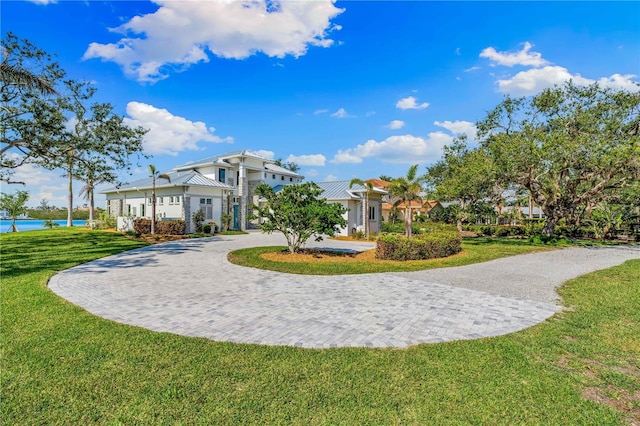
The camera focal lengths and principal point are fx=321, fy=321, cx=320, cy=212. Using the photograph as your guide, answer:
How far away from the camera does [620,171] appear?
17094 millimetres

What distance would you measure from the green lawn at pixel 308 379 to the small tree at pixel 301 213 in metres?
8.34

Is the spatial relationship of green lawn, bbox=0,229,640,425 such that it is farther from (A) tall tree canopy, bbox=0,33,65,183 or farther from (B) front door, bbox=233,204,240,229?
(B) front door, bbox=233,204,240,229

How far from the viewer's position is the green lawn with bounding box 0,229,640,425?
306 centimetres

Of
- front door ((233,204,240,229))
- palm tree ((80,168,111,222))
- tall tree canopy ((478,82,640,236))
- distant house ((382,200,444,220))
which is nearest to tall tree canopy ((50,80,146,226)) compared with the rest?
palm tree ((80,168,111,222))

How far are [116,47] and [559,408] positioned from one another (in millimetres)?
17903

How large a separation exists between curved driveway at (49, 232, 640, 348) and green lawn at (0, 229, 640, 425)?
1.62 feet

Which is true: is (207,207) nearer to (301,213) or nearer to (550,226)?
(301,213)

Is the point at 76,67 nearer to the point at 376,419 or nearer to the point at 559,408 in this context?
the point at 376,419

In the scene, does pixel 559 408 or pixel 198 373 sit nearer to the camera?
pixel 559 408

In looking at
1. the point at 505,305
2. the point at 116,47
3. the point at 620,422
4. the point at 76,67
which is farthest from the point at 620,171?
the point at 76,67

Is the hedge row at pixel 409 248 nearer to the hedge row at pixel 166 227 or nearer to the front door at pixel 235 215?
the hedge row at pixel 166 227

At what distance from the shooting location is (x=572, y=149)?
17062mm

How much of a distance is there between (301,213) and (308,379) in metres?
9.79

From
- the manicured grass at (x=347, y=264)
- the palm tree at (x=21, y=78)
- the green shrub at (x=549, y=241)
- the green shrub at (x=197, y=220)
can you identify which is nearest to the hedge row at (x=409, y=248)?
the manicured grass at (x=347, y=264)
